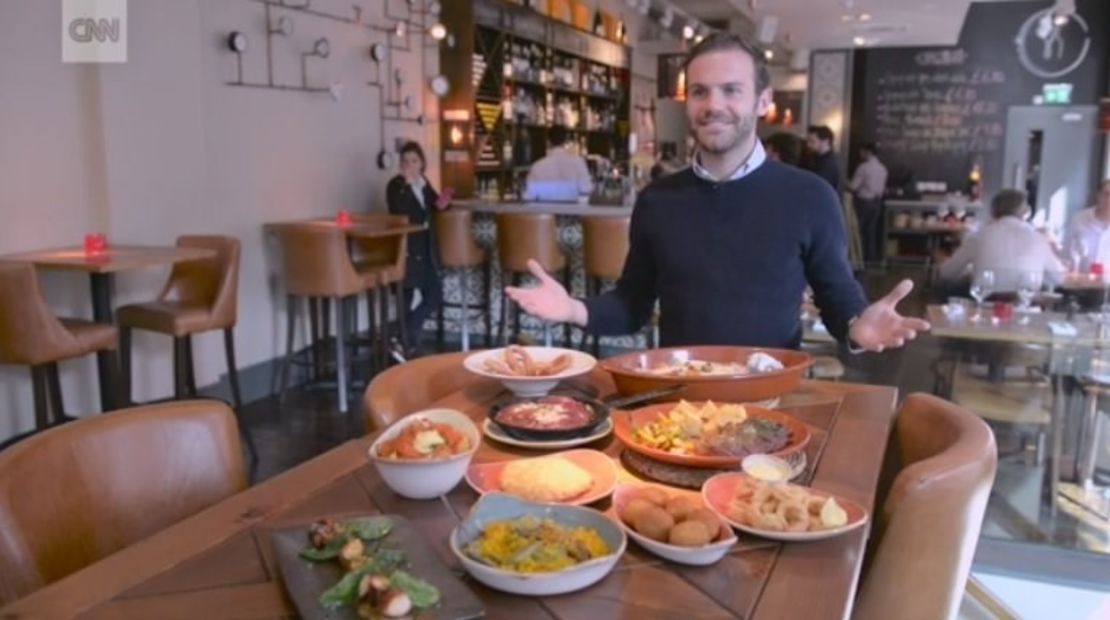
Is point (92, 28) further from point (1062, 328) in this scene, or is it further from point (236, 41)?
point (1062, 328)

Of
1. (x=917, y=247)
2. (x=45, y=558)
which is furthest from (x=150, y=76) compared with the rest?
(x=917, y=247)

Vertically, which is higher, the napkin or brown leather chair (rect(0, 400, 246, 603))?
brown leather chair (rect(0, 400, 246, 603))

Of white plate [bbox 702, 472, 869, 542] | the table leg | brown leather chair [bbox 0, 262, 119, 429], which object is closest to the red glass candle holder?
the table leg

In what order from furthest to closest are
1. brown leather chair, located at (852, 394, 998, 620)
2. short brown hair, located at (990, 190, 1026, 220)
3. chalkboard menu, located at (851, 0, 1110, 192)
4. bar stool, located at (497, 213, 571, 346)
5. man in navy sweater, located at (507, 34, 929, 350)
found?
1. chalkboard menu, located at (851, 0, 1110, 192)
2. bar stool, located at (497, 213, 571, 346)
3. short brown hair, located at (990, 190, 1026, 220)
4. man in navy sweater, located at (507, 34, 929, 350)
5. brown leather chair, located at (852, 394, 998, 620)

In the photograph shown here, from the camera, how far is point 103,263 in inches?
154

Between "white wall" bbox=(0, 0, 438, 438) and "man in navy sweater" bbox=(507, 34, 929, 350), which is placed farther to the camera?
"white wall" bbox=(0, 0, 438, 438)

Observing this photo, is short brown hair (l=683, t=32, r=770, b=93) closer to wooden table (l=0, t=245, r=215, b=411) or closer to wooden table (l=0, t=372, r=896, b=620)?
wooden table (l=0, t=372, r=896, b=620)

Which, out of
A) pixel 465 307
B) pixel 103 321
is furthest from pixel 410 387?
→ pixel 465 307

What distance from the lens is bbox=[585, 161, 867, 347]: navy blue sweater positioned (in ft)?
7.50

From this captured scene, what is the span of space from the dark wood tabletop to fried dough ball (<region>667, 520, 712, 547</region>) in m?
3.46

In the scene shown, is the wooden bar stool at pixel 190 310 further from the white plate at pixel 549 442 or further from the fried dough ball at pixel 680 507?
the fried dough ball at pixel 680 507

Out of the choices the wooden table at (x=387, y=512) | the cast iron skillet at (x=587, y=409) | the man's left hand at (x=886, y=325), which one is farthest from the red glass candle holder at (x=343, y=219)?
the wooden table at (x=387, y=512)

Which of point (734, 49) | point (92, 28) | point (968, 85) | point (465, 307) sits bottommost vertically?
point (465, 307)

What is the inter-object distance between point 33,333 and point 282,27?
9.45 ft
